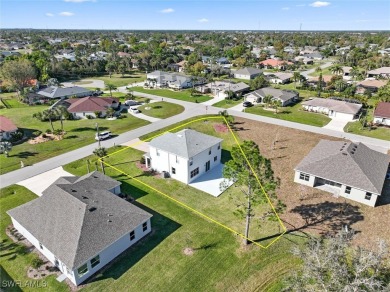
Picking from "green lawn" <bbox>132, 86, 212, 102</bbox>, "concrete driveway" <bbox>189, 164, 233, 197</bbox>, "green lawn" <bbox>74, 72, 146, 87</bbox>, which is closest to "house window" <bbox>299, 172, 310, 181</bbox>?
"concrete driveway" <bbox>189, 164, 233, 197</bbox>

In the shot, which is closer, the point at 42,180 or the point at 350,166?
the point at 350,166

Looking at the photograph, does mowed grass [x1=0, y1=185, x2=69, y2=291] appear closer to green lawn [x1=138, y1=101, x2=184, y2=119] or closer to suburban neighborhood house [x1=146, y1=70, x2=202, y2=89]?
green lawn [x1=138, y1=101, x2=184, y2=119]

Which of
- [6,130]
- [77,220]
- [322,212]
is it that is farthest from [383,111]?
[6,130]

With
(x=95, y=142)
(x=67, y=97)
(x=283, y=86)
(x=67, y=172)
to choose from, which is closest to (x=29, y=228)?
(x=67, y=172)

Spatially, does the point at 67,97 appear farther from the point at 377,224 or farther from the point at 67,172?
the point at 377,224

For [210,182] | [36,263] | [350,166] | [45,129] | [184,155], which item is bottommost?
[36,263]

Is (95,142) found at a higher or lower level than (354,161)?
lower

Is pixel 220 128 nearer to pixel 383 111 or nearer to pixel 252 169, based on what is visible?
pixel 252 169
